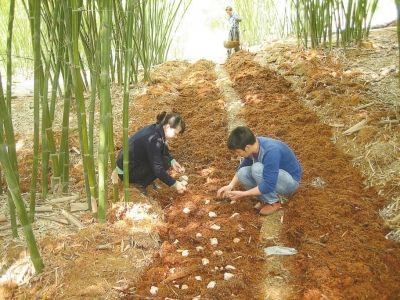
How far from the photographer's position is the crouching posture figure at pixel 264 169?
2.90 metres

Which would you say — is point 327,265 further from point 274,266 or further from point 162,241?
point 162,241

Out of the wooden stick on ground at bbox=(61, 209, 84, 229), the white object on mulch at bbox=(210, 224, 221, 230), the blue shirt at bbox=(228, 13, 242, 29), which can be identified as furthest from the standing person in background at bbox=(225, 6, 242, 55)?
the wooden stick on ground at bbox=(61, 209, 84, 229)

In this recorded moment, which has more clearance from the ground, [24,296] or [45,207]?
[45,207]

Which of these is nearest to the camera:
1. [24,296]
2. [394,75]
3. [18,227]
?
[24,296]

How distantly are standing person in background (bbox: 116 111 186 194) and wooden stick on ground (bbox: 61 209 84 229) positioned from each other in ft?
1.71

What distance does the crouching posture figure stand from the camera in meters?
2.90

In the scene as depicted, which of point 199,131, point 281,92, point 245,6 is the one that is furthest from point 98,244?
point 245,6

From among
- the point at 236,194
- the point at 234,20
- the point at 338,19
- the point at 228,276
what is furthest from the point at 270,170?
the point at 234,20

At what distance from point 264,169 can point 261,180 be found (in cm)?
12

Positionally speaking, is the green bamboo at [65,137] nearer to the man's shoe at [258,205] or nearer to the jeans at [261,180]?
the jeans at [261,180]

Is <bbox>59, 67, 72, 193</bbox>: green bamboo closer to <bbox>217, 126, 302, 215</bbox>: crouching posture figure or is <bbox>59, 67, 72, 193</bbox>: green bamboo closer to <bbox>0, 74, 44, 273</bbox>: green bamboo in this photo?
<bbox>0, 74, 44, 273</bbox>: green bamboo

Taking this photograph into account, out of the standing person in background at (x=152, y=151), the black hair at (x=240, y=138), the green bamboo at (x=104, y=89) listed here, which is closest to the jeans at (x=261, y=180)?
the black hair at (x=240, y=138)

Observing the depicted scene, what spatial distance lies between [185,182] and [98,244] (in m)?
1.27

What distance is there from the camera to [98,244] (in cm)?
283
